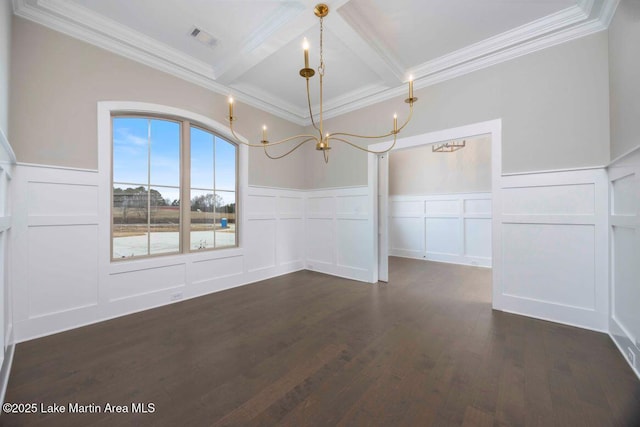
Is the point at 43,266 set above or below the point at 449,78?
below

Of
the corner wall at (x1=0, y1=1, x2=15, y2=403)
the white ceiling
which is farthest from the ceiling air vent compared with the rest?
the corner wall at (x1=0, y1=1, x2=15, y2=403)

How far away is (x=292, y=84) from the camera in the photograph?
3.84 metres

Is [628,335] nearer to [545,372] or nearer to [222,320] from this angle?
[545,372]

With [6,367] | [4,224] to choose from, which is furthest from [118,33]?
[6,367]

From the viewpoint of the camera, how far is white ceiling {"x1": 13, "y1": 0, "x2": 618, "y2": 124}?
2.34 m

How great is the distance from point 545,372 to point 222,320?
111 inches

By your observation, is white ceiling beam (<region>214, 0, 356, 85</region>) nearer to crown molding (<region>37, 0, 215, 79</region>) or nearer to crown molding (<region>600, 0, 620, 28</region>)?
crown molding (<region>37, 0, 215, 79</region>)

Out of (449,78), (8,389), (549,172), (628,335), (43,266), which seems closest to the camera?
(8,389)

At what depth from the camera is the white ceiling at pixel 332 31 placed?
92.0 inches

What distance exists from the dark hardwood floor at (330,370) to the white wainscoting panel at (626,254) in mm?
187

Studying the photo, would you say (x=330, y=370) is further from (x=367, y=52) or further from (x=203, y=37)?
(x=203, y=37)

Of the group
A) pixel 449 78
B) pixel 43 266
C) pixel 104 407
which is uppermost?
pixel 449 78

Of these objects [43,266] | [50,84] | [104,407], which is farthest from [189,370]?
[50,84]

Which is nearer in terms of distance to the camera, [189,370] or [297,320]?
[189,370]
